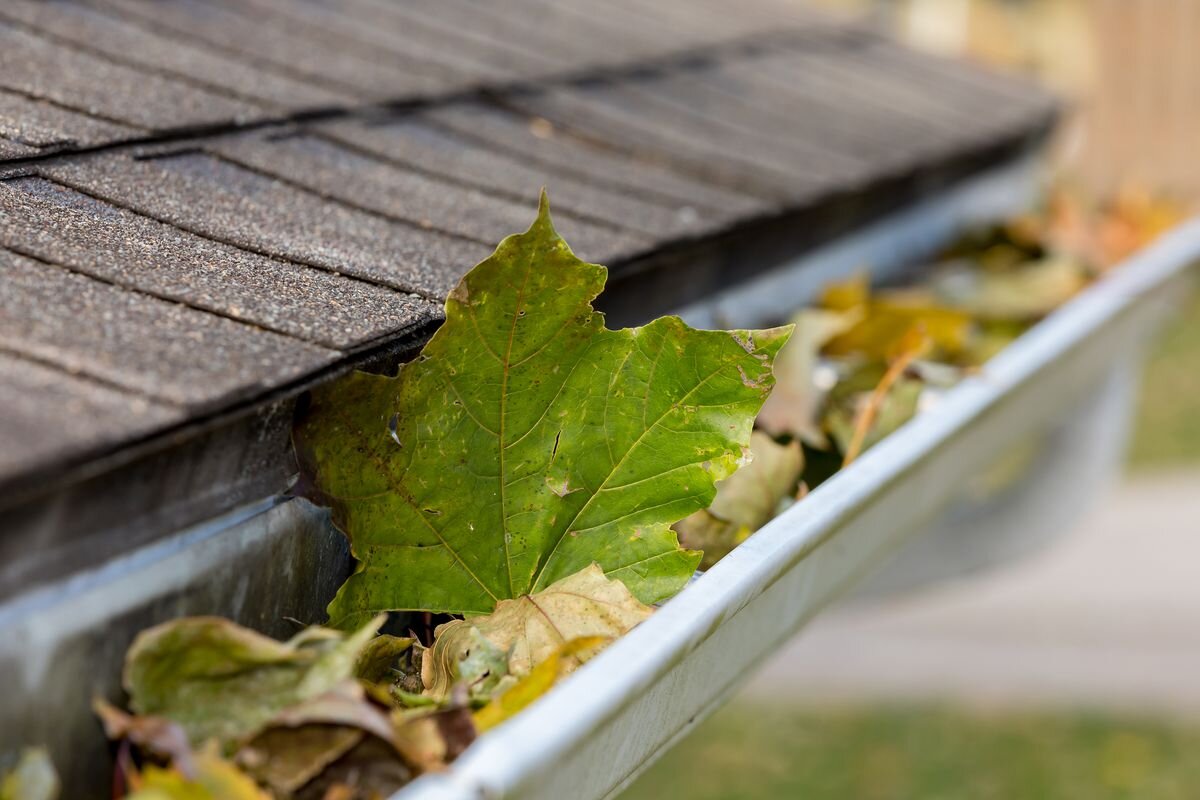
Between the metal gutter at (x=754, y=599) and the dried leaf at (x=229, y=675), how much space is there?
140 millimetres

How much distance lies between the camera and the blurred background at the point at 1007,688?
16.7ft

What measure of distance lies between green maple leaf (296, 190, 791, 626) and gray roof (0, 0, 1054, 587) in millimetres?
56

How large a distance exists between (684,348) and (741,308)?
868 millimetres

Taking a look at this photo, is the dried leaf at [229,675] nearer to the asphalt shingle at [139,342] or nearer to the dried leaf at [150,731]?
the dried leaf at [150,731]

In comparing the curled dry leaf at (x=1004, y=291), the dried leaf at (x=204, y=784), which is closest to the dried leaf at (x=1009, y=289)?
the curled dry leaf at (x=1004, y=291)

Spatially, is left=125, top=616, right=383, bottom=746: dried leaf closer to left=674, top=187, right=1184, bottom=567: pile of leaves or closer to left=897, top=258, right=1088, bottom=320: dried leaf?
left=674, top=187, right=1184, bottom=567: pile of leaves

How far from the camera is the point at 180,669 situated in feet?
2.74

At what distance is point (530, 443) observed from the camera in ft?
3.52

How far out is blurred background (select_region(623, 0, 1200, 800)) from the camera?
200 inches

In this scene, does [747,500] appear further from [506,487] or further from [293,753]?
[293,753]

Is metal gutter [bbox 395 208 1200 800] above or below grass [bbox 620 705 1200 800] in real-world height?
above

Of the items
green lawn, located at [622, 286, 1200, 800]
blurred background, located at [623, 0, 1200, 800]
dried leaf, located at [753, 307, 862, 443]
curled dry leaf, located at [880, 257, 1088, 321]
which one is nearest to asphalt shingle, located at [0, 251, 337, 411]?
dried leaf, located at [753, 307, 862, 443]

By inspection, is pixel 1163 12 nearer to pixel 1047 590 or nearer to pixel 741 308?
pixel 1047 590

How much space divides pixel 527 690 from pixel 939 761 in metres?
4.69
